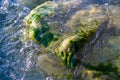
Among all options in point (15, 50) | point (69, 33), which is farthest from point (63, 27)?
point (15, 50)

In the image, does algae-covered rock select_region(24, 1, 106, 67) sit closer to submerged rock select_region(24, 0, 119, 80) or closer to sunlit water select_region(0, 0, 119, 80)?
submerged rock select_region(24, 0, 119, 80)

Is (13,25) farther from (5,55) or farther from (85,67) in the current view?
(85,67)

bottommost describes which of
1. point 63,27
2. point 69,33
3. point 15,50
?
point 15,50

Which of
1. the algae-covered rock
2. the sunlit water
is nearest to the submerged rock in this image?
the algae-covered rock

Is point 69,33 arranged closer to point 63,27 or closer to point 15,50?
point 63,27

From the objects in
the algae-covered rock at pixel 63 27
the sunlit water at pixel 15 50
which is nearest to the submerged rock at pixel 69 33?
the algae-covered rock at pixel 63 27

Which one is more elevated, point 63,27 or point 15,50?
point 63,27

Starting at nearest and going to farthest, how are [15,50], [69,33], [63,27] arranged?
[69,33] < [15,50] < [63,27]

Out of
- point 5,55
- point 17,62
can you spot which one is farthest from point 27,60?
point 5,55

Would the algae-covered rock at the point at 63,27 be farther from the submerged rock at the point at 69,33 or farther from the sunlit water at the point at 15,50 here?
the sunlit water at the point at 15,50
